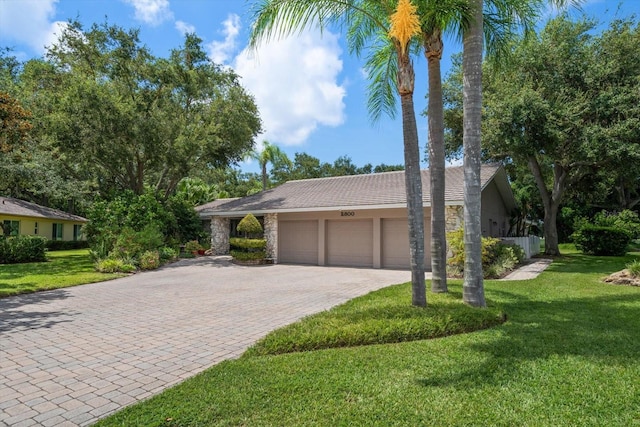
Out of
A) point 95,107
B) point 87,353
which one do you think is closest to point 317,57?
point 87,353

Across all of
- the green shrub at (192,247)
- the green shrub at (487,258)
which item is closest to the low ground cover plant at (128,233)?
the green shrub at (192,247)

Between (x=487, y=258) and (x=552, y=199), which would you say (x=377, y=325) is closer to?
(x=487, y=258)

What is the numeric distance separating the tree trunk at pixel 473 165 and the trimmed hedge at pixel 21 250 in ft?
66.9

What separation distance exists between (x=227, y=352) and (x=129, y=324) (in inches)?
103

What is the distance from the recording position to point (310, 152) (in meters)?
50.0

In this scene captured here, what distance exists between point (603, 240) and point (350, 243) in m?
13.9

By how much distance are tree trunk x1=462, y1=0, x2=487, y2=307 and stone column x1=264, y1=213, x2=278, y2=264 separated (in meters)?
12.3

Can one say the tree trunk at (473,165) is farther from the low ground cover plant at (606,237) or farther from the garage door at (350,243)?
the low ground cover plant at (606,237)

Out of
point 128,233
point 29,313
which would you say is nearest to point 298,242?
point 128,233

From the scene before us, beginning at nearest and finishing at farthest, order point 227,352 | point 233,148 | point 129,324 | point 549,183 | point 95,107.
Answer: point 227,352
point 129,324
point 95,107
point 233,148
point 549,183

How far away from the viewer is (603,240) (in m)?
20.0

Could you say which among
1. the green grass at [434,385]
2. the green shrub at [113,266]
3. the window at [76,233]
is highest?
the window at [76,233]

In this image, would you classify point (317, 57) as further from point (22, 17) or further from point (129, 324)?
point (22, 17)

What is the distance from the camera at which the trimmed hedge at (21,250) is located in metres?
17.8
